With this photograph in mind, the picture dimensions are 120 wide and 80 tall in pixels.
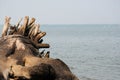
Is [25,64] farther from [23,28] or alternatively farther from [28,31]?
[28,31]

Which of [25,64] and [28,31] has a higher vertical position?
[28,31]

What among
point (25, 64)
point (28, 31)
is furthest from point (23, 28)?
point (25, 64)

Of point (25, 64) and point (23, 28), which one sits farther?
point (23, 28)

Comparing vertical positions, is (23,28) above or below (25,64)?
above

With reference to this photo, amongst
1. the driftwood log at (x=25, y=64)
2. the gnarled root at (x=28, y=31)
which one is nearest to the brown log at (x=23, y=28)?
the gnarled root at (x=28, y=31)

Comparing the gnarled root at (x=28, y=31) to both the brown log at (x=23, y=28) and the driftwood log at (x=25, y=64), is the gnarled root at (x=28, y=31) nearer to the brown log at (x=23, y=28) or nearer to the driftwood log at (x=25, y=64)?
the brown log at (x=23, y=28)

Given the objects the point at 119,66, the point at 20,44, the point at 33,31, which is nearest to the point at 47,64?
the point at 20,44

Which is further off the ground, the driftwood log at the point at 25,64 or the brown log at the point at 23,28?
the brown log at the point at 23,28

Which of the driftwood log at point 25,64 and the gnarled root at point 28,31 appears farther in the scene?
the gnarled root at point 28,31

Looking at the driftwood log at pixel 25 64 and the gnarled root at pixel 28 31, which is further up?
the gnarled root at pixel 28 31

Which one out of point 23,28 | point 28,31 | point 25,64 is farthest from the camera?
point 28,31

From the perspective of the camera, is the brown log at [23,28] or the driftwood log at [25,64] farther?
the brown log at [23,28]

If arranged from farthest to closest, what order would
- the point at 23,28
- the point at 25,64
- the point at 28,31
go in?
the point at 28,31 < the point at 23,28 < the point at 25,64

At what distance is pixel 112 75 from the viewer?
28406 mm
